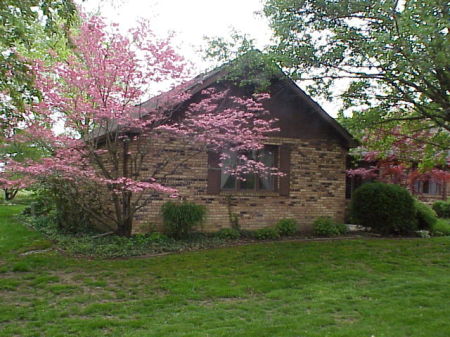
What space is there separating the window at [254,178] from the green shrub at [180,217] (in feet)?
4.44

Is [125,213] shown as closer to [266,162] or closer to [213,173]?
[213,173]

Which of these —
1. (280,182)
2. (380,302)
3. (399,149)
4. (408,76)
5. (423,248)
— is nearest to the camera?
(380,302)

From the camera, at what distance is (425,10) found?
6.34 m

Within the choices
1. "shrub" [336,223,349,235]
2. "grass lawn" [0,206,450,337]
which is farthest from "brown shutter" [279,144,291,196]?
"grass lawn" [0,206,450,337]

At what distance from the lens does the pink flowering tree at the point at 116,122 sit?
8.34 m

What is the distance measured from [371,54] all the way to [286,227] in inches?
221

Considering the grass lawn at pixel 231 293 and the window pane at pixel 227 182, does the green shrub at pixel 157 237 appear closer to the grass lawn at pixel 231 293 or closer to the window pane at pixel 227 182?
the grass lawn at pixel 231 293

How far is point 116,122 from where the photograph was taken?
9.07 m

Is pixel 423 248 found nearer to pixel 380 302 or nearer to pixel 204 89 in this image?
pixel 380 302

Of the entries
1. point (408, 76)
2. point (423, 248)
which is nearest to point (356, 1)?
point (408, 76)

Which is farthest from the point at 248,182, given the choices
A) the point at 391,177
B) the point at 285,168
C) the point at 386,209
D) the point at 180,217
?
the point at 391,177

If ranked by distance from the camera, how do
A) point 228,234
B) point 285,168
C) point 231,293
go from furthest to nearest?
1. point 285,168
2. point 228,234
3. point 231,293

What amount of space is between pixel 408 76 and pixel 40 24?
17010mm

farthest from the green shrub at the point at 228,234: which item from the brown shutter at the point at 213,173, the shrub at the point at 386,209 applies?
the shrub at the point at 386,209
